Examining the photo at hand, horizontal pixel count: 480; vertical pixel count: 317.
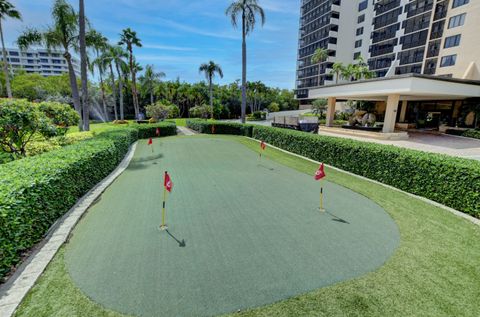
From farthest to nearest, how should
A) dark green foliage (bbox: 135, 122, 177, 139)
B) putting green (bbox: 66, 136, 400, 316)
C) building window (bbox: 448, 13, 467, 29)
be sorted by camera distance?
building window (bbox: 448, 13, 467, 29)
dark green foliage (bbox: 135, 122, 177, 139)
putting green (bbox: 66, 136, 400, 316)

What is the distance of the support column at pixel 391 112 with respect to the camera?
1692 cm

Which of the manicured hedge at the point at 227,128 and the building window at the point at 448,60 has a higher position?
the building window at the point at 448,60

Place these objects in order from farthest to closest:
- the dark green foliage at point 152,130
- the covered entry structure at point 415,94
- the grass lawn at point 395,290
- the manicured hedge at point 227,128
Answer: the manicured hedge at point 227,128 → the dark green foliage at point 152,130 → the covered entry structure at point 415,94 → the grass lawn at point 395,290

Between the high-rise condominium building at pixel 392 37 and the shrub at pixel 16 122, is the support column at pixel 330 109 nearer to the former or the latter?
the high-rise condominium building at pixel 392 37

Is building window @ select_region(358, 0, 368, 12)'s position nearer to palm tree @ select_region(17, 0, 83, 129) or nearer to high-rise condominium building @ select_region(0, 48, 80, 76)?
palm tree @ select_region(17, 0, 83, 129)

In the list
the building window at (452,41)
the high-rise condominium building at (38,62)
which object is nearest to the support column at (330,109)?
the building window at (452,41)

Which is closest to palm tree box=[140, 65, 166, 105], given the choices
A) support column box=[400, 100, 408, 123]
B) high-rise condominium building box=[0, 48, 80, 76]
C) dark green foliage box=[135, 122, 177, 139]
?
dark green foliage box=[135, 122, 177, 139]

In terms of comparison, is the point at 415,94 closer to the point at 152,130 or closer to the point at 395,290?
the point at 395,290

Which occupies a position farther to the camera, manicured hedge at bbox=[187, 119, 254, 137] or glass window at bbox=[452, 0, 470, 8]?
glass window at bbox=[452, 0, 470, 8]

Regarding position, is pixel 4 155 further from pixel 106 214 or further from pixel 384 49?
pixel 384 49

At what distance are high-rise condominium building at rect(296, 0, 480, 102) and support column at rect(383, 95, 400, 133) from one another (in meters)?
11.4

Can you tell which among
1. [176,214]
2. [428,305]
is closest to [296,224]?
[428,305]

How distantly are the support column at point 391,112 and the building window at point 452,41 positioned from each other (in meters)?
15.9

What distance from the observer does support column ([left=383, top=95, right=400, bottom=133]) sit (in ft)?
55.5
